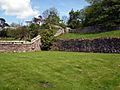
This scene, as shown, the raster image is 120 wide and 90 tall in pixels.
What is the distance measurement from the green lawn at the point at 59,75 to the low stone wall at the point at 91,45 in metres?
10.3

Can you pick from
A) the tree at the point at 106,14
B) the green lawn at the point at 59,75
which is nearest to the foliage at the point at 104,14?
the tree at the point at 106,14

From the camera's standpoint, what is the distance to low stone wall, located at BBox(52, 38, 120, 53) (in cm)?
3247

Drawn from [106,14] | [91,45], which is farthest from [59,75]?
[106,14]

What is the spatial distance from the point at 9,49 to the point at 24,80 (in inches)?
700

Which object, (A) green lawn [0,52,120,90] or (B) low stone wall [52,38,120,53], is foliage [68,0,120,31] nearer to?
(B) low stone wall [52,38,120,53]

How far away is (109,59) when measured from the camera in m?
24.4

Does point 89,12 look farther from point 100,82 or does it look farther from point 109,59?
point 100,82

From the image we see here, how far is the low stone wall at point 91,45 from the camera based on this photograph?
32.5m

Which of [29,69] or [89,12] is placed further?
[89,12]

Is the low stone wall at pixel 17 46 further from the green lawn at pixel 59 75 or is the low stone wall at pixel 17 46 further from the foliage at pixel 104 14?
the foliage at pixel 104 14

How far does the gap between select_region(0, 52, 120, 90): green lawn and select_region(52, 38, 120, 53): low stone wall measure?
33.6 feet

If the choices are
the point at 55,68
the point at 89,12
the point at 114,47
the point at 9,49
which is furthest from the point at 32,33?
the point at 55,68

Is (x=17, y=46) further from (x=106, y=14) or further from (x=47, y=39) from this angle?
(x=106, y=14)

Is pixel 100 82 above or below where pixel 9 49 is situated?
below
